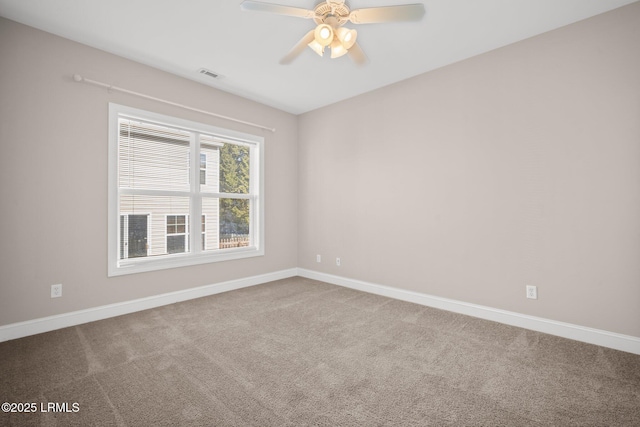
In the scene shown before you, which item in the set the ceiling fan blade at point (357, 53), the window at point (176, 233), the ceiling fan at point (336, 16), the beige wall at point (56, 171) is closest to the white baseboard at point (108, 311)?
the beige wall at point (56, 171)

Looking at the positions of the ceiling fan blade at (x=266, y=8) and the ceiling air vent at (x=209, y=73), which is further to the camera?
the ceiling air vent at (x=209, y=73)

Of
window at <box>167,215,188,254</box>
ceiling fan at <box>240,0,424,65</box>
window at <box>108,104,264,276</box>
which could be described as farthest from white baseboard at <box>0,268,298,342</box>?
ceiling fan at <box>240,0,424,65</box>

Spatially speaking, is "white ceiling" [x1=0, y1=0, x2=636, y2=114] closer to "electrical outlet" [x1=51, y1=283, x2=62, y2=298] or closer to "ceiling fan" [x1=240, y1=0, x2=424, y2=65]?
"ceiling fan" [x1=240, y1=0, x2=424, y2=65]

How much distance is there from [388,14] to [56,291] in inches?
144

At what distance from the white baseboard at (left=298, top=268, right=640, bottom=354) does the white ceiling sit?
265cm

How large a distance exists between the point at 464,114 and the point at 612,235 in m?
1.69

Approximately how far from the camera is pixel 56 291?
2715mm

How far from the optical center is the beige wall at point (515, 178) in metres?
2.35

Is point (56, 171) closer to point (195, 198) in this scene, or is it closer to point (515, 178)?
point (195, 198)

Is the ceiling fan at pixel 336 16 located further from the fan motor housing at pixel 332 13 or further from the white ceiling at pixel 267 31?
the white ceiling at pixel 267 31

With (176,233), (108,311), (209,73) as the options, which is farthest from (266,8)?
(108,311)

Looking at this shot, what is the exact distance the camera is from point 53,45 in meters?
2.71

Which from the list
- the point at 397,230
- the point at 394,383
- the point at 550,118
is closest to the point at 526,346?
the point at 394,383

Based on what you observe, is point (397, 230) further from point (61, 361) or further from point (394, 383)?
point (61, 361)
